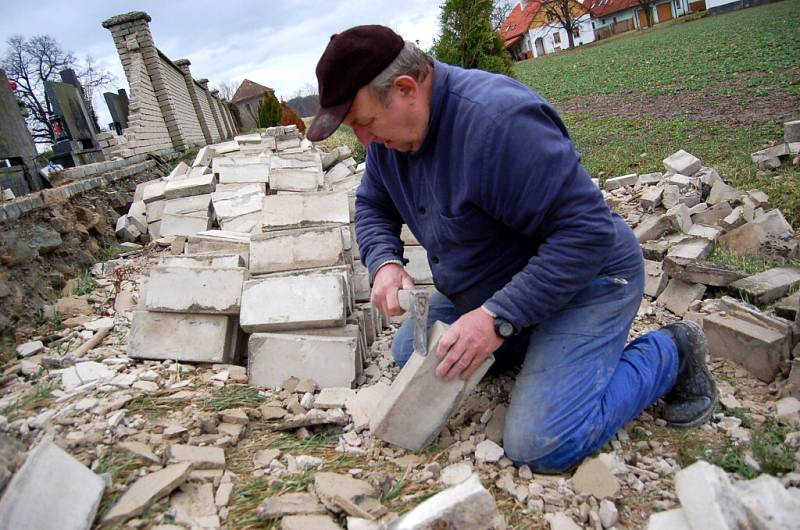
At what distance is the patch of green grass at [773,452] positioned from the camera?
71.7 inches

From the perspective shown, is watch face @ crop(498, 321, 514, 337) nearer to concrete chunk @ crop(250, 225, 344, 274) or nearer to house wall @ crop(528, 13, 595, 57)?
concrete chunk @ crop(250, 225, 344, 274)

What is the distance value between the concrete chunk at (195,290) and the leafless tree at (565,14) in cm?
5177

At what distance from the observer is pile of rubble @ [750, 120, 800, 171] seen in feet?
17.2

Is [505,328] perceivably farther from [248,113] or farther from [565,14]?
[565,14]

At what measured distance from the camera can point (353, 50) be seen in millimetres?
1888

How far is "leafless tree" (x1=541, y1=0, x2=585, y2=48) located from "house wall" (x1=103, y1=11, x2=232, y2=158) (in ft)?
144

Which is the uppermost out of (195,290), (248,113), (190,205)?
(248,113)

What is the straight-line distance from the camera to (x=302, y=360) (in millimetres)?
2840

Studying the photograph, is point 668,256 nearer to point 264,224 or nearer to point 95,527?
point 264,224

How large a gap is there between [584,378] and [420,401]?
0.67 metres

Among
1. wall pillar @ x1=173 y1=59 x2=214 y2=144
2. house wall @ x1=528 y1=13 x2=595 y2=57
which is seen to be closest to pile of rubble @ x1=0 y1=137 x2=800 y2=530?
wall pillar @ x1=173 y1=59 x2=214 y2=144

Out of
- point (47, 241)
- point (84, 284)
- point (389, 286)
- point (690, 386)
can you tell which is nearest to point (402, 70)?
point (389, 286)

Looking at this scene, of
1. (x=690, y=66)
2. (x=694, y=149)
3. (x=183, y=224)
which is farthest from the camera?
(x=690, y=66)

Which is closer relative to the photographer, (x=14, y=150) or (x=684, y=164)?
(x=684, y=164)
